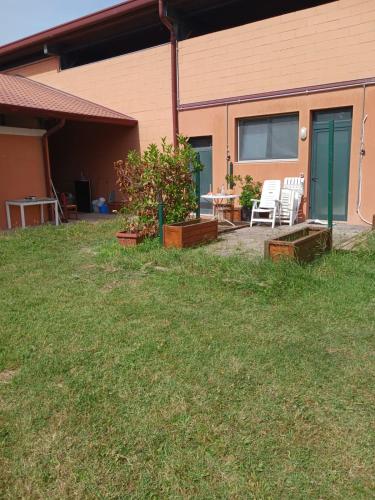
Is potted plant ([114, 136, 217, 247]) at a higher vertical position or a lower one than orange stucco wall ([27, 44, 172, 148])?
lower

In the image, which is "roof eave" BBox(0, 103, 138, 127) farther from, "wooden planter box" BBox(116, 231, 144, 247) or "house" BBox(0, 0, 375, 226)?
"wooden planter box" BBox(116, 231, 144, 247)

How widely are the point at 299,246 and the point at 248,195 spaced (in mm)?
4467

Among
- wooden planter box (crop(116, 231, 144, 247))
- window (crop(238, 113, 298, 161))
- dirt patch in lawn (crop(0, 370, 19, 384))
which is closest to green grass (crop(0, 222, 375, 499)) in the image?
dirt patch in lawn (crop(0, 370, 19, 384))

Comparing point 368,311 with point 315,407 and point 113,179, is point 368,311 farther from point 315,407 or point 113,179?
point 113,179

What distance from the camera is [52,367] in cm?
291

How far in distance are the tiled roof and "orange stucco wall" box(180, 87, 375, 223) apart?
211cm

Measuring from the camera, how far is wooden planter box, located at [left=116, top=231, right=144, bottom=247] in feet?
22.1

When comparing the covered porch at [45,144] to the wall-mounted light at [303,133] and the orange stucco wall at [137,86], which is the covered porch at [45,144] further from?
the wall-mounted light at [303,133]

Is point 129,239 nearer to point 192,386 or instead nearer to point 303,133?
point 192,386

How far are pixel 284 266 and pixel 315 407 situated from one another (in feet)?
8.29

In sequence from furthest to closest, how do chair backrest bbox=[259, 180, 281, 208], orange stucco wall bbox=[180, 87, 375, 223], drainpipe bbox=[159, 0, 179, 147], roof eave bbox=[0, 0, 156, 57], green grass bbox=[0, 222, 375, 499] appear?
roof eave bbox=[0, 0, 156, 57] < drainpipe bbox=[159, 0, 179, 147] < chair backrest bbox=[259, 180, 281, 208] < orange stucco wall bbox=[180, 87, 375, 223] < green grass bbox=[0, 222, 375, 499]

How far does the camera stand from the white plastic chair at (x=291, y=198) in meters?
8.55

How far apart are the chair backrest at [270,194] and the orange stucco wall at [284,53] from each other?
2.08 m

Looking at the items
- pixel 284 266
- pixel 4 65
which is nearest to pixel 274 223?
pixel 284 266
